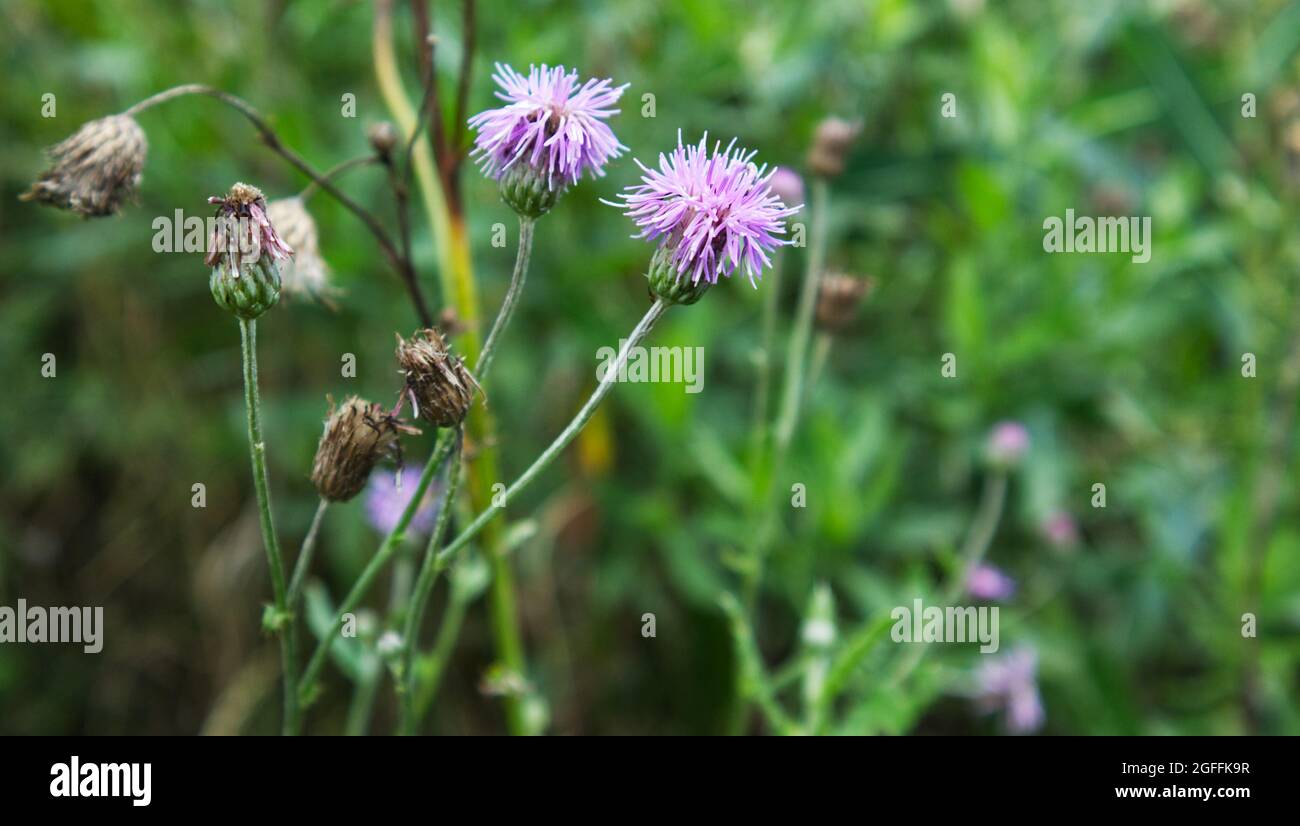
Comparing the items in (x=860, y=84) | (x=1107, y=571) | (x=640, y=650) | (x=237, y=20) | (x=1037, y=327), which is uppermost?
(x=237, y=20)

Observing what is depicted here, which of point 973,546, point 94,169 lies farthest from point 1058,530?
point 94,169

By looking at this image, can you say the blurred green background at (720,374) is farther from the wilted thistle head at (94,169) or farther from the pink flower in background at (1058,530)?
the wilted thistle head at (94,169)

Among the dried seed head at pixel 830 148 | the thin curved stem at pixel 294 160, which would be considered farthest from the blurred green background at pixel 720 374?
the thin curved stem at pixel 294 160

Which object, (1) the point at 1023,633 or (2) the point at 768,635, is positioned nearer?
(1) the point at 1023,633

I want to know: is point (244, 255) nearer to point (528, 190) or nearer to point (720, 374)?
point (528, 190)

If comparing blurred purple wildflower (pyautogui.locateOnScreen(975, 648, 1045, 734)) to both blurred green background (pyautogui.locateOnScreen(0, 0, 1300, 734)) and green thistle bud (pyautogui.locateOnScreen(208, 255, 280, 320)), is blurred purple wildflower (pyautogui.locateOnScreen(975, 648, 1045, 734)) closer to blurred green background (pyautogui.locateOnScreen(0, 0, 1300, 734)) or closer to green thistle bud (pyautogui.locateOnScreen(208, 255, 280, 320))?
blurred green background (pyautogui.locateOnScreen(0, 0, 1300, 734))
